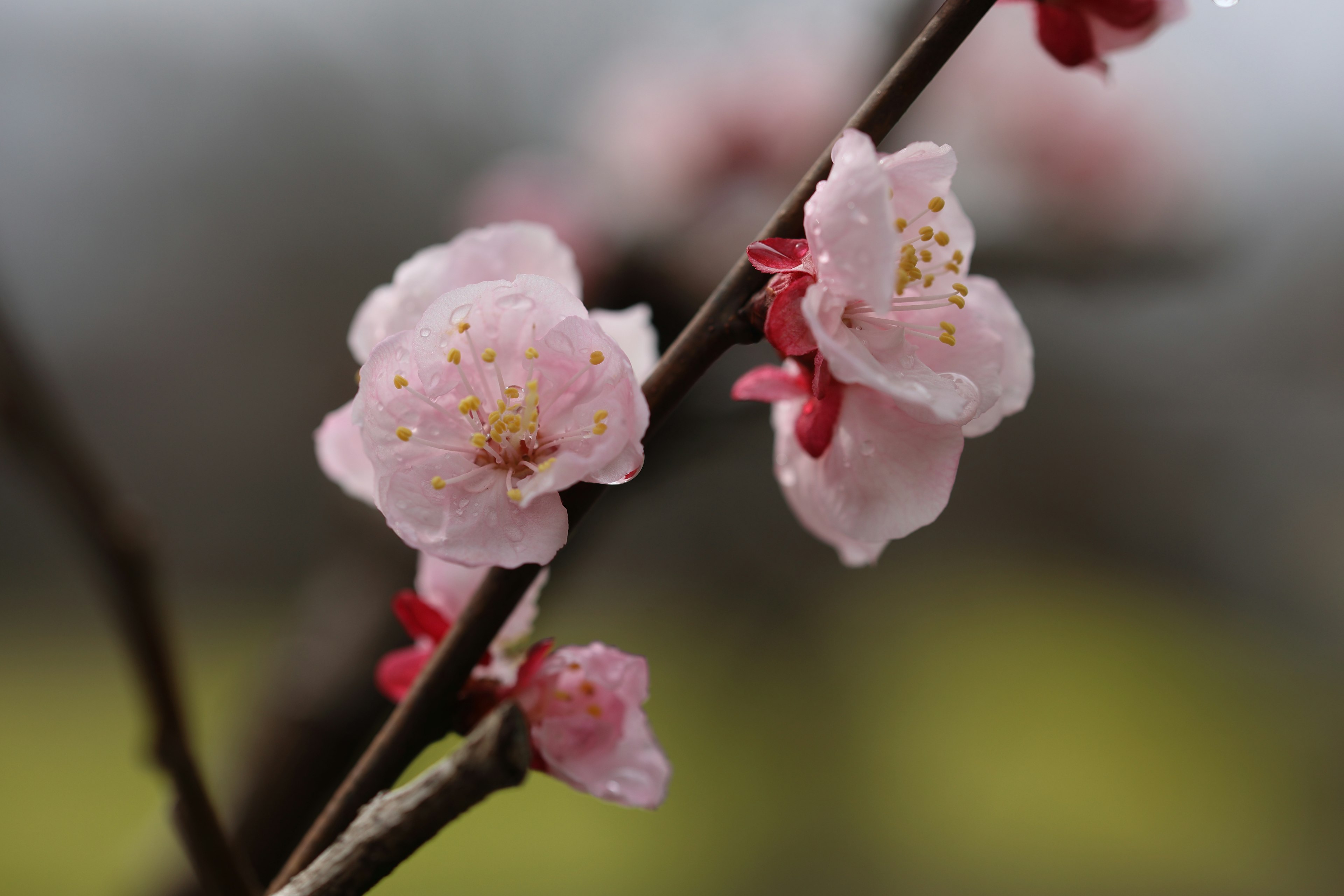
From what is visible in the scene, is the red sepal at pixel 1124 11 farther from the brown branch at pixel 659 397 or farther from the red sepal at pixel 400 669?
the red sepal at pixel 400 669

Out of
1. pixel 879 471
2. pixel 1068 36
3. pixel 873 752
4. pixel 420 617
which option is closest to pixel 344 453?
pixel 420 617

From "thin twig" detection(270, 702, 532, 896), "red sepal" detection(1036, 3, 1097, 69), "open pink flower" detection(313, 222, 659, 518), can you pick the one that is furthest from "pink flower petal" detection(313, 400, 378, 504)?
"red sepal" detection(1036, 3, 1097, 69)

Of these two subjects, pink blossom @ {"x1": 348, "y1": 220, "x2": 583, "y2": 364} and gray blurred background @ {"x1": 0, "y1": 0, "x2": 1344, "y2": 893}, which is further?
gray blurred background @ {"x1": 0, "y1": 0, "x2": 1344, "y2": 893}

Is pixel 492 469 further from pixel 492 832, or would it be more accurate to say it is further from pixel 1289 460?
pixel 1289 460

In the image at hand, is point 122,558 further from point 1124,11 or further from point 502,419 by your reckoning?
point 1124,11

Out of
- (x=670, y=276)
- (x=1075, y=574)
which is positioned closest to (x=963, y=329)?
(x=670, y=276)

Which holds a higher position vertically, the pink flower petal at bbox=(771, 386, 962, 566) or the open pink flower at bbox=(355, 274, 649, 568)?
the pink flower petal at bbox=(771, 386, 962, 566)

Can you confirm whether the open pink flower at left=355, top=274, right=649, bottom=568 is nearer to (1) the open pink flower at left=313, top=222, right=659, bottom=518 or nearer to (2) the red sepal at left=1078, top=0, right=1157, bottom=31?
(1) the open pink flower at left=313, top=222, right=659, bottom=518
